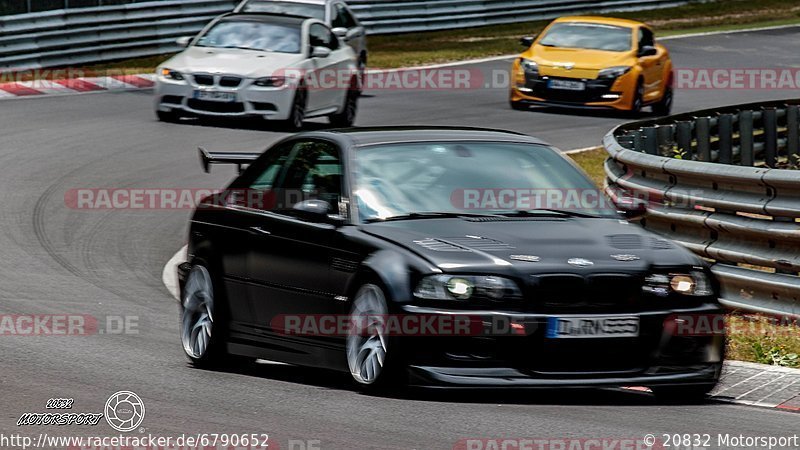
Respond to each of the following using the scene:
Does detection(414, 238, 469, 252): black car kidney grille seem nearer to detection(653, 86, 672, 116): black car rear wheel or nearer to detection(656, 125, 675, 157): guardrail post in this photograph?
detection(656, 125, 675, 157): guardrail post

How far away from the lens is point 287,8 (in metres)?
28.5

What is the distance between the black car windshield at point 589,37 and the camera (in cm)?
2672

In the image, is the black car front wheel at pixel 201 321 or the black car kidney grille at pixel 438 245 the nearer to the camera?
the black car kidney grille at pixel 438 245

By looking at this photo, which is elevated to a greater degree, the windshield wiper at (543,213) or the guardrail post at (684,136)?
the windshield wiper at (543,213)

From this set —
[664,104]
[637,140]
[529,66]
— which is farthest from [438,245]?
[664,104]

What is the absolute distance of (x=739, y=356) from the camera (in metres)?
9.83

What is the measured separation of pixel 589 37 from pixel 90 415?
66.7 ft

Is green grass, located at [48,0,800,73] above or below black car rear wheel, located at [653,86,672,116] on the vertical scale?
below

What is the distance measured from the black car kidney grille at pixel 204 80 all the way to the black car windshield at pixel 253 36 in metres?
1.14

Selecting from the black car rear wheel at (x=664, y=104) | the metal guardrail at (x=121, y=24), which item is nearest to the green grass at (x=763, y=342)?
the black car rear wheel at (x=664, y=104)

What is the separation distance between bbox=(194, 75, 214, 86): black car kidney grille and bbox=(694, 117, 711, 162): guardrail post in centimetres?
686

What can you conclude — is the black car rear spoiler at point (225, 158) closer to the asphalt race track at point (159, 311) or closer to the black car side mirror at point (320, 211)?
the asphalt race track at point (159, 311)

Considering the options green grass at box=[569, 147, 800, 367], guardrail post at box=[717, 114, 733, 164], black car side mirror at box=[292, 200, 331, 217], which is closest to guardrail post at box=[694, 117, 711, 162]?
guardrail post at box=[717, 114, 733, 164]

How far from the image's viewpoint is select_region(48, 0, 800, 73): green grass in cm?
3347
